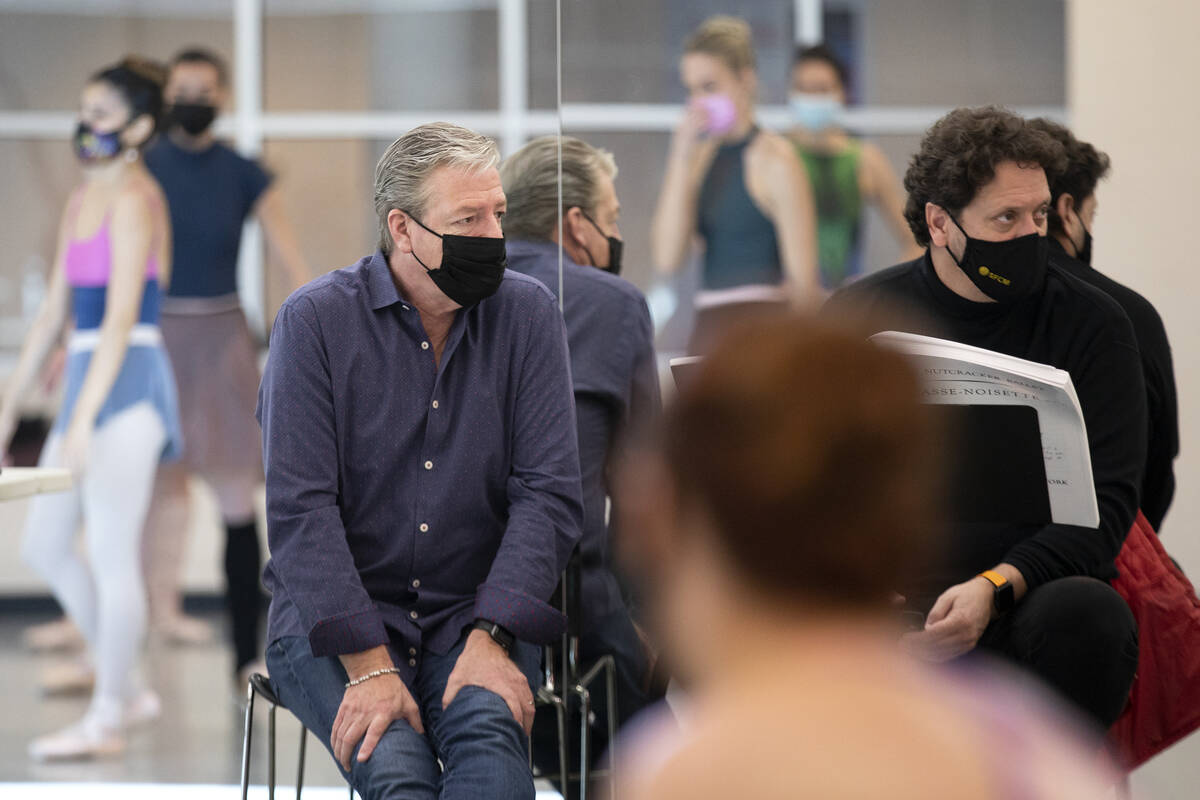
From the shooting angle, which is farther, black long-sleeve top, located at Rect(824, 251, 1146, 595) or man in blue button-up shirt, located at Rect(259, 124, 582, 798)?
black long-sleeve top, located at Rect(824, 251, 1146, 595)

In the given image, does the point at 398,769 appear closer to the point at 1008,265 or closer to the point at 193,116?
the point at 1008,265

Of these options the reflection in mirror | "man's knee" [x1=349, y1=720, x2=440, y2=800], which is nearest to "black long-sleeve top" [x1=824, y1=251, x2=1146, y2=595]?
the reflection in mirror

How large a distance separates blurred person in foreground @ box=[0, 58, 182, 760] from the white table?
108cm

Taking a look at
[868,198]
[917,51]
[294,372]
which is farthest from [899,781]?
[917,51]

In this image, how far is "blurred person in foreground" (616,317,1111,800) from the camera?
841 mm

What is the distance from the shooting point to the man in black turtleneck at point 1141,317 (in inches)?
92.8

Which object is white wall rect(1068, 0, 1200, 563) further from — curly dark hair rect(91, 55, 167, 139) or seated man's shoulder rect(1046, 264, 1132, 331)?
curly dark hair rect(91, 55, 167, 139)

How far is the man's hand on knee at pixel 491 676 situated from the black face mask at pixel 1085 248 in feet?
4.14

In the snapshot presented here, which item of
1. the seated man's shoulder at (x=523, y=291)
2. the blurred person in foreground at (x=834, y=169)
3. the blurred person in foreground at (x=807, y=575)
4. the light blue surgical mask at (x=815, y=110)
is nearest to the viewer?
the blurred person in foreground at (x=807, y=575)

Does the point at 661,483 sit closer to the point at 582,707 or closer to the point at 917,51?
the point at 582,707

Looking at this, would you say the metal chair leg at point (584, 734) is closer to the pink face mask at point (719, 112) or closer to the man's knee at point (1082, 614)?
the man's knee at point (1082, 614)

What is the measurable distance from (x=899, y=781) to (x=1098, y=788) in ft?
0.79

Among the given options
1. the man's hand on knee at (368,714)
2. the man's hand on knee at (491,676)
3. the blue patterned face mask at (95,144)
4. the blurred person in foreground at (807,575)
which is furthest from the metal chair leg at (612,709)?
the blue patterned face mask at (95,144)

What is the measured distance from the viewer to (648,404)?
2.44 meters
